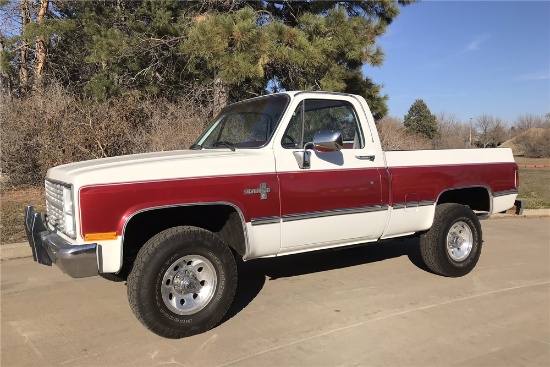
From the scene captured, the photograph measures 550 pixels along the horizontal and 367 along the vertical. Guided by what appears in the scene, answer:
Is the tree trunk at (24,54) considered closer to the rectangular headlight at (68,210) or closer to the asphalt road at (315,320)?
the asphalt road at (315,320)

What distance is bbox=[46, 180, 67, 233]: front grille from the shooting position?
3896 mm

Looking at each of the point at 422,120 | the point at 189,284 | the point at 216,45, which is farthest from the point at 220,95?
the point at 422,120

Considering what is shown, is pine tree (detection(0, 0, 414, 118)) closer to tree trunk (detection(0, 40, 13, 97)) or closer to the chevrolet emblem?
tree trunk (detection(0, 40, 13, 97))

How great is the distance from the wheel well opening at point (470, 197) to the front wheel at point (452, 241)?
0.85 feet

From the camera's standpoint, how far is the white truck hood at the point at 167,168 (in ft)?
11.7

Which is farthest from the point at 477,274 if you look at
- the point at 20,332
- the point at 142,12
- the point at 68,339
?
the point at 142,12

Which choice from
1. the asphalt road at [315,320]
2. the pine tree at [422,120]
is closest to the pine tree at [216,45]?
the asphalt road at [315,320]

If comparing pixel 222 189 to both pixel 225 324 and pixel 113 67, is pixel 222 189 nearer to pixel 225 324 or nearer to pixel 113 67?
pixel 225 324

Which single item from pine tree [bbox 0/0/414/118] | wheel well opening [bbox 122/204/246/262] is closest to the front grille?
wheel well opening [bbox 122/204/246/262]

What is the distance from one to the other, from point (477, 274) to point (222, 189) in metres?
3.64

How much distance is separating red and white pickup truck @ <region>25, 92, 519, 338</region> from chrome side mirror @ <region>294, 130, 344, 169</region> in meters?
0.01

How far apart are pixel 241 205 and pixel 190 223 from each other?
0.59 meters

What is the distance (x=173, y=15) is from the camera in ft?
43.0

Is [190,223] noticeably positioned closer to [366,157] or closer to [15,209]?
[366,157]
